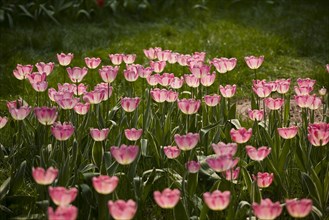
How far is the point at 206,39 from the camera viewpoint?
664cm

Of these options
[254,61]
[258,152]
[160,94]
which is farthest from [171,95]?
[258,152]

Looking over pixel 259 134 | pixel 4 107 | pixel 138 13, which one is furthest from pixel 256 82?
pixel 138 13

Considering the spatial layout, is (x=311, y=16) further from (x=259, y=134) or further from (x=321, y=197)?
(x=321, y=197)

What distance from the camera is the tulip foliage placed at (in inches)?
96.6

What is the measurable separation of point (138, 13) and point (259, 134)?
4.66 m

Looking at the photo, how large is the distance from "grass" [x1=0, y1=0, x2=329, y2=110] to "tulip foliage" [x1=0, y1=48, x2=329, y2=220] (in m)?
1.80

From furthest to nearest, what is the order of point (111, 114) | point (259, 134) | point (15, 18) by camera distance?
point (15, 18), point (111, 114), point (259, 134)

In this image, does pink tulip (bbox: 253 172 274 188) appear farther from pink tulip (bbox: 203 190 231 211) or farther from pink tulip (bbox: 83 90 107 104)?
pink tulip (bbox: 83 90 107 104)

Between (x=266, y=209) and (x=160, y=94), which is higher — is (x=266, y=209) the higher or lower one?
the lower one

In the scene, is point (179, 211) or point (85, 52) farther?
point (85, 52)

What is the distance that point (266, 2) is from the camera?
8164 mm

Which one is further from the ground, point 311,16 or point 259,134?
point 311,16

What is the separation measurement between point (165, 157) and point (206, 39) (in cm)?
374

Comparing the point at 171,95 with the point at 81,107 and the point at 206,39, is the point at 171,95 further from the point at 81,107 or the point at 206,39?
the point at 206,39
